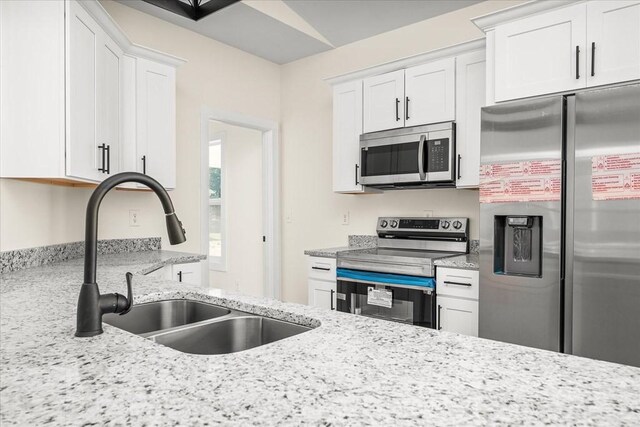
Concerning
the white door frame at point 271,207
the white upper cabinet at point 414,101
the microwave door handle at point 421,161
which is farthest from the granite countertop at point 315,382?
the white door frame at point 271,207

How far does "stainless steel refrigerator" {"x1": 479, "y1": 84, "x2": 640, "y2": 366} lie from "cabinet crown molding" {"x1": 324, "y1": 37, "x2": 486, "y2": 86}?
26.4 inches

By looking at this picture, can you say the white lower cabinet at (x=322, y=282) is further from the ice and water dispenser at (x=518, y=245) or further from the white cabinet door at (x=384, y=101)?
the ice and water dispenser at (x=518, y=245)

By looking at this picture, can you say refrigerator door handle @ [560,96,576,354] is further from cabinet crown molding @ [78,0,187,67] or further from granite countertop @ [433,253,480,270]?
cabinet crown molding @ [78,0,187,67]

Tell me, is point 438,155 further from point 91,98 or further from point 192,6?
point 91,98

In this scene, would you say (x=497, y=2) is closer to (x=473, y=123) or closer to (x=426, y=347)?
(x=473, y=123)

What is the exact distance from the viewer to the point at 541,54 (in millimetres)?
2365

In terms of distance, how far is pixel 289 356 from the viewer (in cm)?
88

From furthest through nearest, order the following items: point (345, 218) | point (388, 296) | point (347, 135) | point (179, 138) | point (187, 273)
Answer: point (345, 218)
point (179, 138)
point (347, 135)
point (187, 273)
point (388, 296)

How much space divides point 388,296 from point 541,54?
1748 mm

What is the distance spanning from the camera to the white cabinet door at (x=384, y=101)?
323cm

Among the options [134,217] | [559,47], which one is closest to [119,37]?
[134,217]

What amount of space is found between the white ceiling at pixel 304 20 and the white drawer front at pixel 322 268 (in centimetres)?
202

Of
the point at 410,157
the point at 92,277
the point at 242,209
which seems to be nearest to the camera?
the point at 92,277

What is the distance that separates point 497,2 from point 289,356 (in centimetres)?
325
